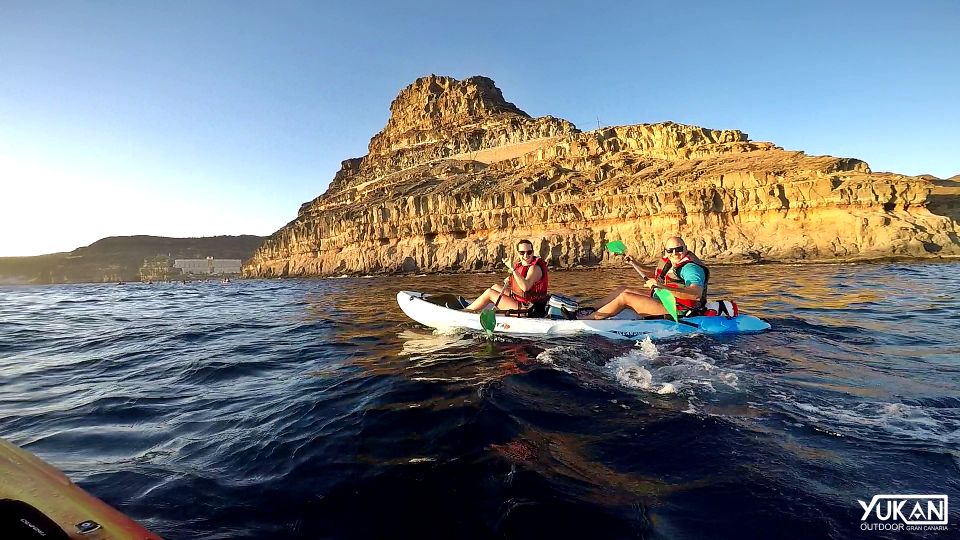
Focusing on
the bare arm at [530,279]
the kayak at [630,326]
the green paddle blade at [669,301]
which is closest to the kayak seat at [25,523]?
the kayak at [630,326]

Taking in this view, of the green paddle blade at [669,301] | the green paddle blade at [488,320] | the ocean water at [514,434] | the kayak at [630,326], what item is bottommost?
the ocean water at [514,434]

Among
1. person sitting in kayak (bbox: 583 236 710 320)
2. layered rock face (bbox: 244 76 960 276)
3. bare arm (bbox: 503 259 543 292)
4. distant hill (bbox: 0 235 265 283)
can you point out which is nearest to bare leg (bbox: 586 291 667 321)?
person sitting in kayak (bbox: 583 236 710 320)

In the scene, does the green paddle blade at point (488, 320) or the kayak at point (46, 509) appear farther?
the green paddle blade at point (488, 320)

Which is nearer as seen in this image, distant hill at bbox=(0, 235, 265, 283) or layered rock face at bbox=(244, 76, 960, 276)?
layered rock face at bbox=(244, 76, 960, 276)

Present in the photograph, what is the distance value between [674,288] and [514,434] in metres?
6.10

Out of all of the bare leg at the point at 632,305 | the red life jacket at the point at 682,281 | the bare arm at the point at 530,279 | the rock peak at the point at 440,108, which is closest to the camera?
the red life jacket at the point at 682,281

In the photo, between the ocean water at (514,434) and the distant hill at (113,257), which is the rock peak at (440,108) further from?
the ocean water at (514,434)

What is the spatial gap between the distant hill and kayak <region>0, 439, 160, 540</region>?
6809 inches

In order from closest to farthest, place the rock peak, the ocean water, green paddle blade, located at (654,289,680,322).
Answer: the ocean water, green paddle blade, located at (654,289,680,322), the rock peak

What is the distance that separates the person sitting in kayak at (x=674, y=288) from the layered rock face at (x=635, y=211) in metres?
31.4

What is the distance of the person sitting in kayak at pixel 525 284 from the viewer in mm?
9555

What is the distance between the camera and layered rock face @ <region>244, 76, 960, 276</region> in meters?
33.5

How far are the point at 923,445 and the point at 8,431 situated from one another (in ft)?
29.8

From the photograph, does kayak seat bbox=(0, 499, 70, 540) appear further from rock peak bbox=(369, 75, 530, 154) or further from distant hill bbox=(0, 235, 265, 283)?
distant hill bbox=(0, 235, 265, 283)
